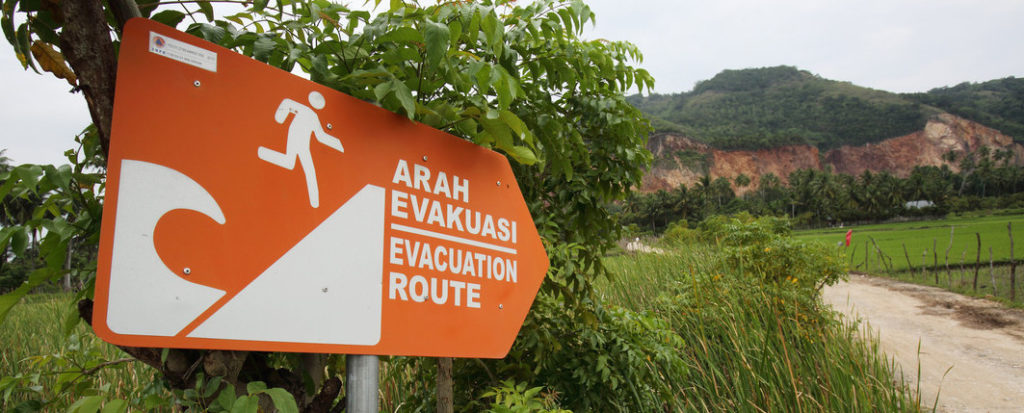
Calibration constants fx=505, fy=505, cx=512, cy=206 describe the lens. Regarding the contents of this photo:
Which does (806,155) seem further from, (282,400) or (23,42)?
(23,42)

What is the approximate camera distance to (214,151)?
779mm

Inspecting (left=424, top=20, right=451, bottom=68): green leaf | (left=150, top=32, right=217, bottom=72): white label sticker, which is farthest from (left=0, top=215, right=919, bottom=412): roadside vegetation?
(left=424, top=20, right=451, bottom=68): green leaf

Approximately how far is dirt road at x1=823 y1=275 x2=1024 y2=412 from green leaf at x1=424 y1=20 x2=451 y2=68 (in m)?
3.05

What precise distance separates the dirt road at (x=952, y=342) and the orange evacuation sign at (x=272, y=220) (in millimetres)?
2872

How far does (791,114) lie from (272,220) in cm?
13231

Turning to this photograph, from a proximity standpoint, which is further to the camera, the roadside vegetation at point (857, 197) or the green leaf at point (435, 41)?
the roadside vegetation at point (857, 197)

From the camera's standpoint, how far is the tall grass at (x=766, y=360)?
253 centimetres

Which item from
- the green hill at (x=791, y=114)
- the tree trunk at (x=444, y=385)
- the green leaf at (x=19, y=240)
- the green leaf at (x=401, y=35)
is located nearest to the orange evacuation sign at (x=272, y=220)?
the green leaf at (x=401, y=35)

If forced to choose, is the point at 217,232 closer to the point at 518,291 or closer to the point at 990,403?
the point at 518,291

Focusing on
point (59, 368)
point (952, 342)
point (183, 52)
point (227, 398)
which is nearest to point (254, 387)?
point (227, 398)

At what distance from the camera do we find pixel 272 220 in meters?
0.82

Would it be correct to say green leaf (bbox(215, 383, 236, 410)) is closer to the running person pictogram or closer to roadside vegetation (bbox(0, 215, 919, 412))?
roadside vegetation (bbox(0, 215, 919, 412))

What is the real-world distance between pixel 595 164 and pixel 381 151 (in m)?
1.25

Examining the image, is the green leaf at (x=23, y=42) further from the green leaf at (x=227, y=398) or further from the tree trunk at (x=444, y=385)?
the tree trunk at (x=444, y=385)
